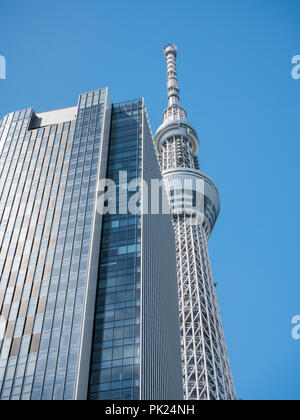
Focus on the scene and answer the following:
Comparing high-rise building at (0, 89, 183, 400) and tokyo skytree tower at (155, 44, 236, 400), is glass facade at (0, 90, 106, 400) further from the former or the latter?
tokyo skytree tower at (155, 44, 236, 400)

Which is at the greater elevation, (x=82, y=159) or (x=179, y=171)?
(x=179, y=171)

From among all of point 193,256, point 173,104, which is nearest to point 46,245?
point 193,256

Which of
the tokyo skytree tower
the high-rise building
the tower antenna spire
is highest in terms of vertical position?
the tower antenna spire

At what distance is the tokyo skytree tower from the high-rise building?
39.8m

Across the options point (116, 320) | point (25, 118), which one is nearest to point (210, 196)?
point (25, 118)

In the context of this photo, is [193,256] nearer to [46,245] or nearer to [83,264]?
[46,245]

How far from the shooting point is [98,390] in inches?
2188

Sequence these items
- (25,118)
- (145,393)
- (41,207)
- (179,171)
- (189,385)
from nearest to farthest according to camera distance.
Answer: (145,393), (41,207), (25,118), (189,385), (179,171)

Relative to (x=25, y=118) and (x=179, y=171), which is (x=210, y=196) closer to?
(x=179, y=171)

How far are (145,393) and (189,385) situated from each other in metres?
66.2

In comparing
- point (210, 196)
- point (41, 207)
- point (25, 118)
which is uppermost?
point (210, 196)

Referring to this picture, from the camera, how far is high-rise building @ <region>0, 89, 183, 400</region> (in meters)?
56.6

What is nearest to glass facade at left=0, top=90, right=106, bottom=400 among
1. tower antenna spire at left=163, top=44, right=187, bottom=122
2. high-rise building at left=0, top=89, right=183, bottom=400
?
high-rise building at left=0, top=89, right=183, bottom=400

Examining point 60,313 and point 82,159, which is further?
point 82,159
